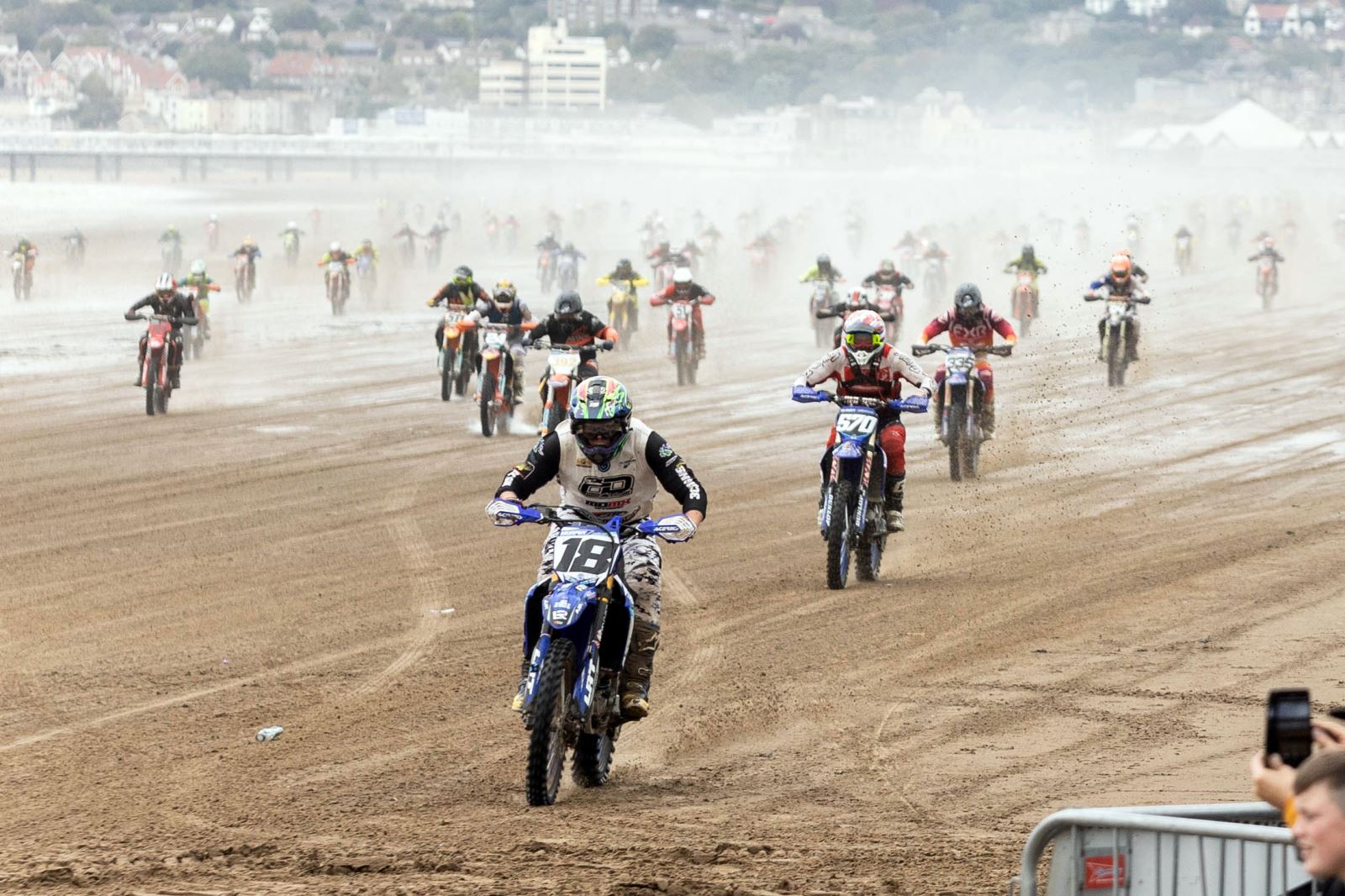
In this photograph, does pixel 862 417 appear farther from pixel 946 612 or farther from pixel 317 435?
pixel 317 435

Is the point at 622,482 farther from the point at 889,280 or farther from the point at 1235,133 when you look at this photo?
the point at 1235,133

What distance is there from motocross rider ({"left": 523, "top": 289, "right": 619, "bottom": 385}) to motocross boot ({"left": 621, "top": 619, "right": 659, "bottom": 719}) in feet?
32.7

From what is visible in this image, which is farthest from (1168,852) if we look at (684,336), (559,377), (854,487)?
(684,336)

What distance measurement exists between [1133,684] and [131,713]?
4.39 metres

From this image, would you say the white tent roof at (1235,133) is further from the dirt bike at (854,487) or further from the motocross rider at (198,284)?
the dirt bike at (854,487)

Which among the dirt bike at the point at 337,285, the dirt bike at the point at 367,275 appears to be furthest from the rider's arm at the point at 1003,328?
the dirt bike at the point at 367,275

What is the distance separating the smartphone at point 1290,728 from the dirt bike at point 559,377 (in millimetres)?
13847

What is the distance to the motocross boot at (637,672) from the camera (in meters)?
7.60

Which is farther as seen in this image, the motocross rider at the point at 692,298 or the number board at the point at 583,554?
the motocross rider at the point at 692,298

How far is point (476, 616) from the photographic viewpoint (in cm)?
1112

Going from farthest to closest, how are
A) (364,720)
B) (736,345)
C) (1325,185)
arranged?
1. (1325,185)
2. (736,345)
3. (364,720)

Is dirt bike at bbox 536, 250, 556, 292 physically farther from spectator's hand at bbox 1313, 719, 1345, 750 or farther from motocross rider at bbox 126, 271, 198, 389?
spectator's hand at bbox 1313, 719, 1345, 750


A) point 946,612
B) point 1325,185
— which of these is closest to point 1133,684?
point 946,612

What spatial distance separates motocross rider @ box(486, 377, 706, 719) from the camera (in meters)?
7.60
